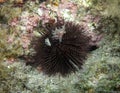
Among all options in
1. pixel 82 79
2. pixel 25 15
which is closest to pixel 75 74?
pixel 82 79

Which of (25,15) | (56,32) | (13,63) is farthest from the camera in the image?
(25,15)

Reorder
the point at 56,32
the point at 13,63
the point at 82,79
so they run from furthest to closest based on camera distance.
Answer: the point at 13,63 → the point at 82,79 → the point at 56,32

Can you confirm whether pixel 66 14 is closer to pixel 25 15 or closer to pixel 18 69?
pixel 25 15

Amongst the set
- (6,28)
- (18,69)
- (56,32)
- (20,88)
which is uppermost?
(6,28)

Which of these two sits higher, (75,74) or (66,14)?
(66,14)

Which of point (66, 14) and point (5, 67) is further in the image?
point (66, 14)

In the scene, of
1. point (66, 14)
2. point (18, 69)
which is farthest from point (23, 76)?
point (66, 14)
